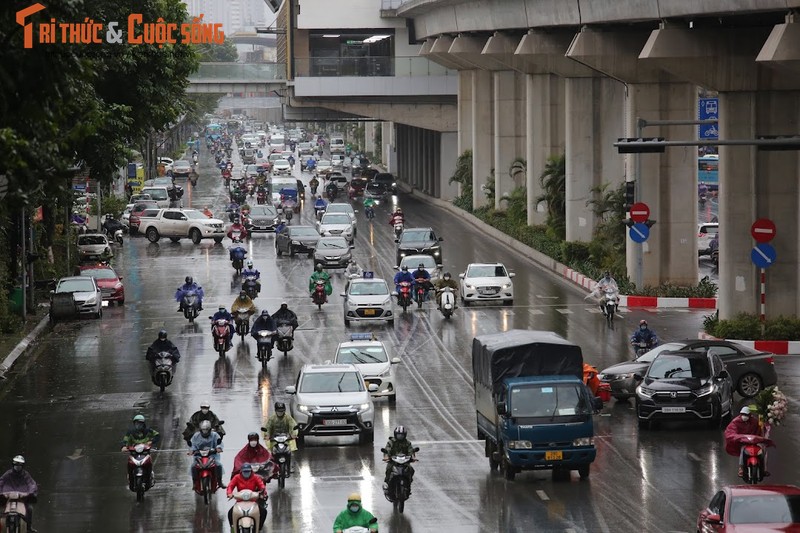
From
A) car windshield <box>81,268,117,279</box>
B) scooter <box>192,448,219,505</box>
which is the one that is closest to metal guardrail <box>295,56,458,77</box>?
car windshield <box>81,268,117,279</box>

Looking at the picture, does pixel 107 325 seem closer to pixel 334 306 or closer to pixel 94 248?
pixel 334 306

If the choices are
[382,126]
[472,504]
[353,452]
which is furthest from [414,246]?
[382,126]

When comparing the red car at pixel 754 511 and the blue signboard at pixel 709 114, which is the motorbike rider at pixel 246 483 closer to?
the red car at pixel 754 511

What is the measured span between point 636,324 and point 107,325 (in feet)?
51.0

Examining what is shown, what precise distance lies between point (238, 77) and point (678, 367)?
277 ft

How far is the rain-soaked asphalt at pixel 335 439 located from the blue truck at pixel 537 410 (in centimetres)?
45

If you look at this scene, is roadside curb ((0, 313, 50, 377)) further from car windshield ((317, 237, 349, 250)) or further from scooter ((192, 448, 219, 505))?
scooter ((192, 448, 219, 505))

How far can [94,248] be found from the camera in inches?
2594

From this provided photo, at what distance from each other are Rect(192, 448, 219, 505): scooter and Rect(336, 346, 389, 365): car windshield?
378 inches

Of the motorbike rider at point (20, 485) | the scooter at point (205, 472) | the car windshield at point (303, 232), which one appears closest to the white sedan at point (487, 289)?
the car windshield at point (303, 232)

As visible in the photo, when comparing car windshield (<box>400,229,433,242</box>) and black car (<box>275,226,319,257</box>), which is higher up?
car windshield (<box>400,229,433,242</box>)

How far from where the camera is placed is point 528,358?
2723 centimetres

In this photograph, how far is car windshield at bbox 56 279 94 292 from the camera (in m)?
49.5

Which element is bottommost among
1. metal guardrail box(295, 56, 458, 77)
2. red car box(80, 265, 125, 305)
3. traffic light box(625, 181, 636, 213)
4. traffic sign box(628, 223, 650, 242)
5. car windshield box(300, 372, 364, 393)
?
car windshield box(300, 372, 364, 393)
